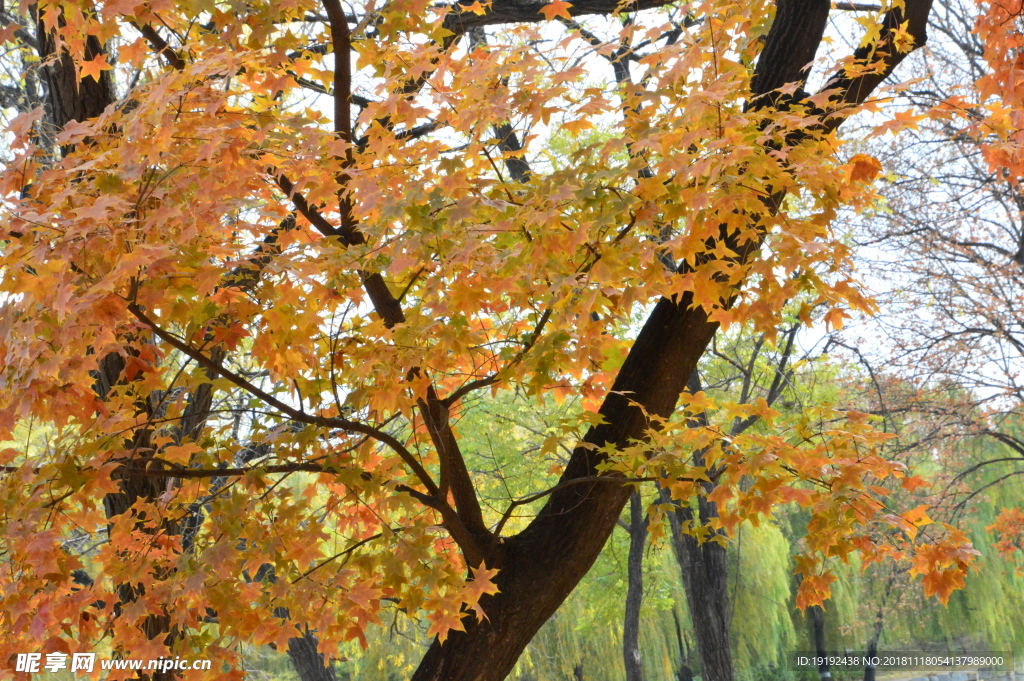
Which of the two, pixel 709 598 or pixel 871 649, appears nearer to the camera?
pixel 709 598


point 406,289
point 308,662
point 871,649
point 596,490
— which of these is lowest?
point 871,649

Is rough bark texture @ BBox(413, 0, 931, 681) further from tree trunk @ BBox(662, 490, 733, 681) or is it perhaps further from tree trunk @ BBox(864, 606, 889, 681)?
Answer: tree trunk @ BBox(864, 606, 889, 681)

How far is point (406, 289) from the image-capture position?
3.15 m

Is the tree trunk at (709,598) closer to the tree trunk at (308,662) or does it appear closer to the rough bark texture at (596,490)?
the tree trunk at (308,662)

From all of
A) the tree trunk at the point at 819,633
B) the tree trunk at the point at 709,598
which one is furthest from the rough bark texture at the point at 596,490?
the tree trunk at the point at 819,633

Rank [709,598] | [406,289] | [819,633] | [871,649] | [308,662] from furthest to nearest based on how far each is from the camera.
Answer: [819,633] → [871,649] → [709,598] → [308,662] → [406,289]

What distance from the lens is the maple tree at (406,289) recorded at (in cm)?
242

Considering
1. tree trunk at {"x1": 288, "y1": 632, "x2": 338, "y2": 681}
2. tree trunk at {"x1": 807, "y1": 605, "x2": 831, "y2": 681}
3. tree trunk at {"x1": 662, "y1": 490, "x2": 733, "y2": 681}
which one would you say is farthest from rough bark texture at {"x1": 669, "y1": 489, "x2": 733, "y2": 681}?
tree trunk at {"x1": 807, "y1": 605, "x2": 831, "y2": 681}

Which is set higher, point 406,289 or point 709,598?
point 406,289

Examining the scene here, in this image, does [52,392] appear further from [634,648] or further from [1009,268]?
[1009,268]

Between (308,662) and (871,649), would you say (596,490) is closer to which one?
(308,662)

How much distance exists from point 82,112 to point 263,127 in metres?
2.05

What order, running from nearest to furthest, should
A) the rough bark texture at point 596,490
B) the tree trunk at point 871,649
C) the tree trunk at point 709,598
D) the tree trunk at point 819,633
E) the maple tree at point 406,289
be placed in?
1. the maple tree at point 406,289
2. the rough bark texture at point 596,490
3. the tree trunk at point 709,598
4. the tree trunk at point 871,649
5. the tree trunk at point 819,633

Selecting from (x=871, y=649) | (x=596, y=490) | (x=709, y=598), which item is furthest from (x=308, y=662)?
(x=871, y=649)
